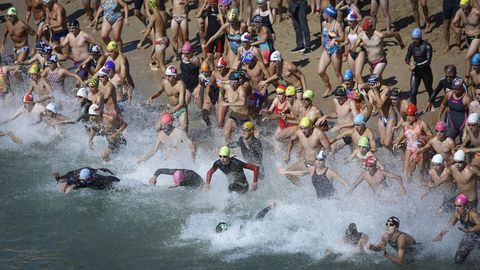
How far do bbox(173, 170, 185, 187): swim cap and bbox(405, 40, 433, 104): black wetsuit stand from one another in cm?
492

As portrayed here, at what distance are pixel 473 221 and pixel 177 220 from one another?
16.9 ft

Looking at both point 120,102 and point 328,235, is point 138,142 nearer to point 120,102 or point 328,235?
point 120,102

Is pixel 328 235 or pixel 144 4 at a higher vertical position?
pixel 144 4

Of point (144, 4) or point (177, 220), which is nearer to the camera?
point (177, 220)

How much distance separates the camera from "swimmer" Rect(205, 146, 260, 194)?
1811 cm

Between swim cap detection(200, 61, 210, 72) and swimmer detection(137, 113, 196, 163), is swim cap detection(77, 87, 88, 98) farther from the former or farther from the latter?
swim cap detection(200, 61, 210, 72)

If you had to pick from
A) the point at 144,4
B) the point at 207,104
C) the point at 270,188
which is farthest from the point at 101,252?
the point at 144,4

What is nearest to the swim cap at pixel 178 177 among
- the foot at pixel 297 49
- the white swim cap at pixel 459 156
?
the white swim cap at pixel 459 156

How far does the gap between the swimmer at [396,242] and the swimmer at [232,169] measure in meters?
2.97

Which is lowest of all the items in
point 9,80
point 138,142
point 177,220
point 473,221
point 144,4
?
point 473,221

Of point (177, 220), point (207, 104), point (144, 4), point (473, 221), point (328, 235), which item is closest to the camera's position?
point (473, 221)

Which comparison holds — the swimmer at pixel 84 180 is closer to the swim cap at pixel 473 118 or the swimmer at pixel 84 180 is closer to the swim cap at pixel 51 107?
the swim cap at pixel 51 107

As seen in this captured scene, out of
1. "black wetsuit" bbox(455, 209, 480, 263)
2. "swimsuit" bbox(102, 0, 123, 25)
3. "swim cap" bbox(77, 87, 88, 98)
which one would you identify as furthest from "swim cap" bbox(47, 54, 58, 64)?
"black wetsuit" bbox(455, 209, 480, 263)

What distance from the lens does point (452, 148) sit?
688 inches
